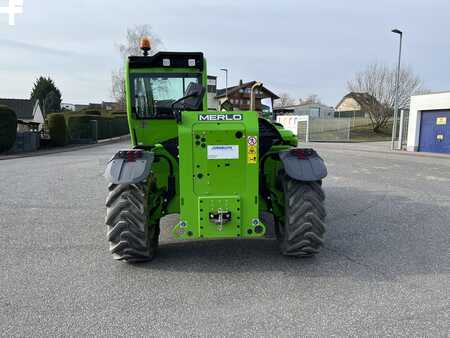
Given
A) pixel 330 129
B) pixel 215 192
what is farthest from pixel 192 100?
pixel 330 129

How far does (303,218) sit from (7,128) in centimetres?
1851

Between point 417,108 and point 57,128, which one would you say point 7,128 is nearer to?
point 57,128

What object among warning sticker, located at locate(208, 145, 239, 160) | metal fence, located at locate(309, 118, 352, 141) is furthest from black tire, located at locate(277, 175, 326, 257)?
metal fence, located at locate(309, 118, 352, 141)

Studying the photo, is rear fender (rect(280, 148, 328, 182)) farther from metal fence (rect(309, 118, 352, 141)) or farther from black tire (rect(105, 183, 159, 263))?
metal fence (rect(309, 118, 352, 141))

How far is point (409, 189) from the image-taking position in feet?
29.2

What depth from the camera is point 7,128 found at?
59.4ft

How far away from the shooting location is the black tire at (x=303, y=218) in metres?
4.08

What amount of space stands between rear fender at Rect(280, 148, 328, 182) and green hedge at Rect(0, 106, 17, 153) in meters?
17.9

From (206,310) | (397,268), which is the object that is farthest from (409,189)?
(206,310)

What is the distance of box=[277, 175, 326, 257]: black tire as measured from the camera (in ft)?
13.4

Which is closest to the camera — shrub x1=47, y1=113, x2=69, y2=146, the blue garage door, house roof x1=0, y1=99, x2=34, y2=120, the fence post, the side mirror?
the side mirror

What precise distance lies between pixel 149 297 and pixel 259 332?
3.75 ft

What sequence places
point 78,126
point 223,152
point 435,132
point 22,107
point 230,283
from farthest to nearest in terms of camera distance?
1. point 22,107
2. point 78,126
3. point 435,132
4. point 223,152
5. point 230,283

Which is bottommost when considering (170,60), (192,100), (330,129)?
(330,129)
